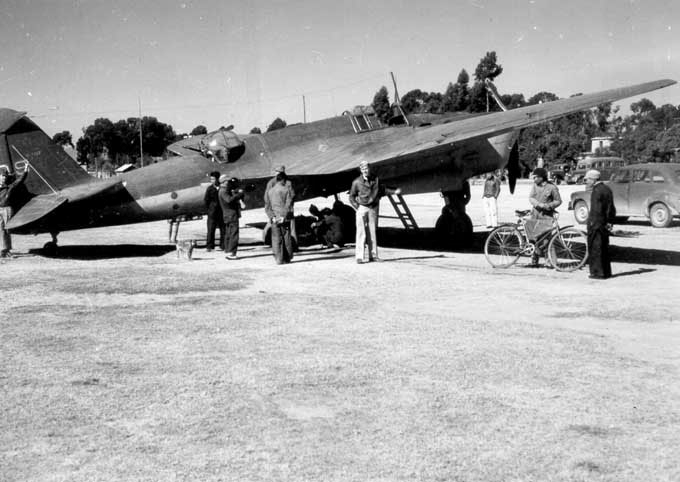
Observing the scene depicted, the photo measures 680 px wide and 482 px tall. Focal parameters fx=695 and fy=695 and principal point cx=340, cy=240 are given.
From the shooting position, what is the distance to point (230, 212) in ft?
53.2

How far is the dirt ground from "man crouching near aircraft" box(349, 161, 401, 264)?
230 centimetres

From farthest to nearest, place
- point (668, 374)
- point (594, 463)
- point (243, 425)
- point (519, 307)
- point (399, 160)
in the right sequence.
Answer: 1. point (399, 160)
2. point (519, 307)
3. point (668, 374)
4. point (243, 425)
5. point (594, 463)

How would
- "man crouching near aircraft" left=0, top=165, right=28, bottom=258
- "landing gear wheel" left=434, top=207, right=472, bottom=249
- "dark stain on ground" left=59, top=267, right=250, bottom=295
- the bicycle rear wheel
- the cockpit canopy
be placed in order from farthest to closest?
"landing gear wheel" left=434, top=207, right=472, bottom=249, the cockpit canopy, "man crouching near aircraft" left=0, top=165, right=28, bottom=258, the bicycle rear wheel, "dark stain on ground" left=59, top=267, right=250, bottom=295

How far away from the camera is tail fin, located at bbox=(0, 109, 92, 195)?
54.3ft

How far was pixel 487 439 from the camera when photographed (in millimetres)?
5121

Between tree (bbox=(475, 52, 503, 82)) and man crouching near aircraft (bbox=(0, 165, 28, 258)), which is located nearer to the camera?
man crouching near aircraft (bbox=(0, 165, 28, 258))

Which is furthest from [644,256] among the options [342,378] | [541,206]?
[342,378]

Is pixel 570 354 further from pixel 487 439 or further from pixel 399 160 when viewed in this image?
pixel 399 160

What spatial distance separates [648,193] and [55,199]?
704 inches

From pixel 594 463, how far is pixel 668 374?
7.95ft

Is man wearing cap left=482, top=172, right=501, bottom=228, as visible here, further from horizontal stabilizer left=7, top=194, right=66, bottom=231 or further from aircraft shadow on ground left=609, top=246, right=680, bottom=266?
horizontal stabilizer left=7, top=194, right=66, bottom=231

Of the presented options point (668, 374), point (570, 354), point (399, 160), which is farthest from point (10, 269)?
point (668, 374)

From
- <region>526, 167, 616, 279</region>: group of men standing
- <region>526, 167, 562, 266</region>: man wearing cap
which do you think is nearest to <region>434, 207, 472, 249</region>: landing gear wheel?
<region>526, 167, 562, 266</region>: man wearing cap

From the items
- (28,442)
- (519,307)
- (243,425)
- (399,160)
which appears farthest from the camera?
(399,160)
